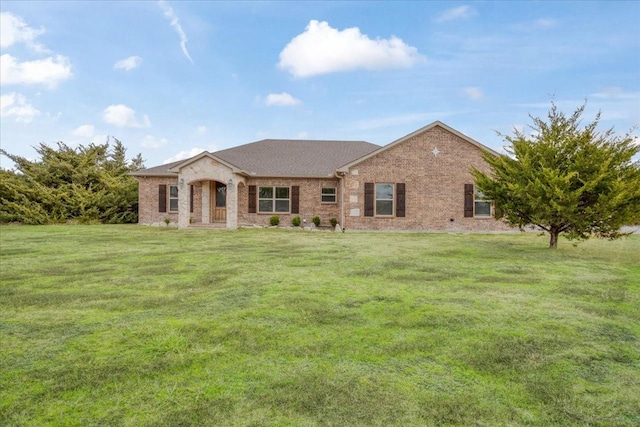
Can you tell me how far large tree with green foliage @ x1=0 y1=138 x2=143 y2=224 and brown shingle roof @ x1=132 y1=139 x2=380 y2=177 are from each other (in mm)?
4489

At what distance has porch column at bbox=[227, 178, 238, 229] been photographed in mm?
18922

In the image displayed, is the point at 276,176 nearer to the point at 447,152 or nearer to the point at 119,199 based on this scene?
the point at 447,152

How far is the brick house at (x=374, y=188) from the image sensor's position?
18.3 meters

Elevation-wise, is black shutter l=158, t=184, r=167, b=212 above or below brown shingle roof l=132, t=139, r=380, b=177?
below

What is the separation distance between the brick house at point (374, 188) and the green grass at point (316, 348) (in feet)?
37.5

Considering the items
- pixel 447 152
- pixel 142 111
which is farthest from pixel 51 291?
pixel 142 111

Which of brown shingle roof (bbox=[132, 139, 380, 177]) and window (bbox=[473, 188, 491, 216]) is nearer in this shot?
window (bbox=[473, 188, 491, 216])

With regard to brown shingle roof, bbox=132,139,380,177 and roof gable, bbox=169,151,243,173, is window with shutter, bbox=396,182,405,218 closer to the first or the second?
brown shingle roof, bbox=132,139,380,177

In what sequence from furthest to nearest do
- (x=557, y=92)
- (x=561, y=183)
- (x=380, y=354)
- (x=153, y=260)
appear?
1. (x=557, y=92)
2. (x=561, y=183)
3. (x=153, y=260)
4. (x=380, y=354)

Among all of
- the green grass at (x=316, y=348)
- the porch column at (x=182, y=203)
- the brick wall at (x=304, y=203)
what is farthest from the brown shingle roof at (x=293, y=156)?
the green grass at (x=316, y=348)

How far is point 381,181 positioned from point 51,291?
14.8 m

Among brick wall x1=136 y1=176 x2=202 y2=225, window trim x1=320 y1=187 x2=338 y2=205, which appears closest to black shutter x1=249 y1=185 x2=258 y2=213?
brick wall x1=136 y1=176 x2=202 y2=225

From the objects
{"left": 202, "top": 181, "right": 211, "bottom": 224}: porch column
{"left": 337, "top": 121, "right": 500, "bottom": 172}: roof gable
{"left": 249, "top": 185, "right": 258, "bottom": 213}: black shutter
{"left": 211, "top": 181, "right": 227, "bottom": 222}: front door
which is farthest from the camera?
{"left": 211, "top": 181, "right": 227, "bottom": 222}: front door

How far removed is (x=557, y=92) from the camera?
11.5m
